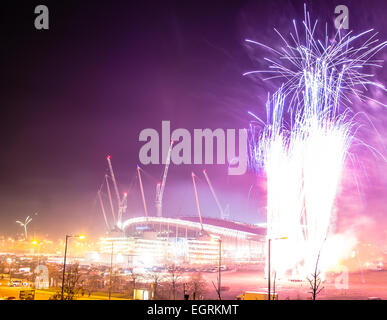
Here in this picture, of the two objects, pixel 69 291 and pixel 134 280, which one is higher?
pixel 134 280

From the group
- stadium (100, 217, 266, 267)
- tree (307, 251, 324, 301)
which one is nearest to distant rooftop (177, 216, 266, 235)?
stadium (100, 217, 266, 267)

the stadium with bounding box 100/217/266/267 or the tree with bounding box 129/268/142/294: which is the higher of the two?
the stadium with bounding box 100/217/266/267

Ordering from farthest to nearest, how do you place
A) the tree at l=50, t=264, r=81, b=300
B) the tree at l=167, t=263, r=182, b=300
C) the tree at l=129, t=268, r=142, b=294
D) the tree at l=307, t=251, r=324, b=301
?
the tree at l=129, t=268, r=142, b=294
the tree at l=167, t=263, r=182, b=300
the tree at l=50, t=264, r=81, b=300
the tree at l=307, t=251, r=324, b=301

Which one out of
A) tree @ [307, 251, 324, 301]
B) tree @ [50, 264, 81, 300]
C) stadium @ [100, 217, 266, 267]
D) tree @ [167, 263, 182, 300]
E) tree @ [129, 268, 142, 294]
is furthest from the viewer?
stadium @ [100, 217, 266, 267]

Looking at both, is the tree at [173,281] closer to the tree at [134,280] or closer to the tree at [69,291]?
the tree at [134,280]

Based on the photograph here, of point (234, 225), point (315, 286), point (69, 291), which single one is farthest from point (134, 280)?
point (234, 225)

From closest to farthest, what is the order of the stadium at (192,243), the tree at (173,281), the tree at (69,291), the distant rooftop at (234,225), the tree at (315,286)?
the tree at (315,286)
the tree at (69,291)
the tree at (173,281)
the stadium at (192,243)
the distant rooftop at (234,225)

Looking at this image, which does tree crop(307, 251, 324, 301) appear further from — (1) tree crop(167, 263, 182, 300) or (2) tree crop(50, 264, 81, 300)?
(2) tree crop(50, 264, 81, 300)

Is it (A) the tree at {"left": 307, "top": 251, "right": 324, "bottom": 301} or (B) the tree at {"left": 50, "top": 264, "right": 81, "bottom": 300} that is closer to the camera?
(A) the tree at {"left": 307, "top": 251, "right": 324, "bottom": 301}

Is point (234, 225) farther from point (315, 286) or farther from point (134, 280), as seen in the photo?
point (315, 286)

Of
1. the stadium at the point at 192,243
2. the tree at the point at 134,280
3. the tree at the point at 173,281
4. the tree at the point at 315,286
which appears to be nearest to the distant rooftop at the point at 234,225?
the stadium at the point at 192,243
